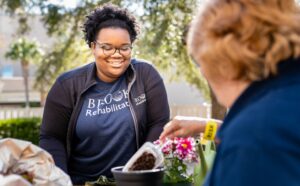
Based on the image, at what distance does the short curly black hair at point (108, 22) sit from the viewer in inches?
110

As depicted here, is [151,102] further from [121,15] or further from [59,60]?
[59,60]

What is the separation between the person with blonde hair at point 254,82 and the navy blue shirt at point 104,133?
1.43 m

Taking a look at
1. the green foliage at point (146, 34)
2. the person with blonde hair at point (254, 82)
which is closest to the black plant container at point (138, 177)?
the person with blonde hair at point (254, 82)

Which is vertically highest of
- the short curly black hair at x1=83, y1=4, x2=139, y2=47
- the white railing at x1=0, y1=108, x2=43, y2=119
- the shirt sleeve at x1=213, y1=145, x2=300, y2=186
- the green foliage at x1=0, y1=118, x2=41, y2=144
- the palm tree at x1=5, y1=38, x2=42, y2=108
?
the short curly black hair at x1=83, y1=4, x2=139, y2=47

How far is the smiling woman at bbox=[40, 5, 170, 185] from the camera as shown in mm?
2695

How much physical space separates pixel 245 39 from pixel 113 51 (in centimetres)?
158

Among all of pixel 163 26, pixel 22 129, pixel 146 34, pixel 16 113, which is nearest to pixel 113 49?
pixel 163 26

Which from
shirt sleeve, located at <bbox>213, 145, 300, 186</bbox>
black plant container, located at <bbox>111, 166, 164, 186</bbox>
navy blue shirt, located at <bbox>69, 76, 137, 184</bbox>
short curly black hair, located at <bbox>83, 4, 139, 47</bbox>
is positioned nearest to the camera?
shirt sleeve, located at <bbox>213, 145, 300, 186</bbox>

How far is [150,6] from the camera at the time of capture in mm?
9203

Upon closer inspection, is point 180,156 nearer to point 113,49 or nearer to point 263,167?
point 113,49

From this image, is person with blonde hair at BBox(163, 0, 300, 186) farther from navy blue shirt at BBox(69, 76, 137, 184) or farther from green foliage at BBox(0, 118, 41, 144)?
green foliage at BBox(0, 118, 41, 144)

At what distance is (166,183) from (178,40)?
709 cm

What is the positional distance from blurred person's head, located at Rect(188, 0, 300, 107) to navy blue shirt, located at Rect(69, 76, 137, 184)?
4.74ft

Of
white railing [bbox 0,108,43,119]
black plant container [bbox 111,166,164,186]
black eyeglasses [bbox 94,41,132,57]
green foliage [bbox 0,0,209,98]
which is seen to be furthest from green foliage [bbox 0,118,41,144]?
black plant container [bbox 111,166,164,186]
